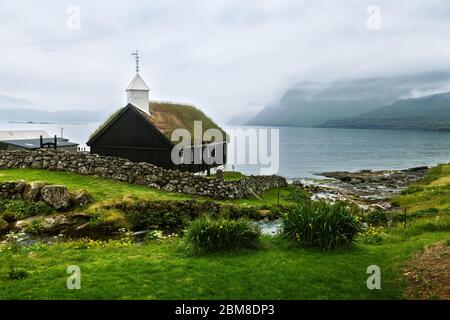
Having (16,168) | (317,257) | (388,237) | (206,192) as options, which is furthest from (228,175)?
(317,257)

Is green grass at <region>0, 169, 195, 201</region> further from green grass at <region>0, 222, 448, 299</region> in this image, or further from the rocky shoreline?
the rocky shoreline

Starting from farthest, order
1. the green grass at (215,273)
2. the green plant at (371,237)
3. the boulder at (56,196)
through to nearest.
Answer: the boulder at (56,196)
the green plant at (371,237)
the green grass at (215,273)

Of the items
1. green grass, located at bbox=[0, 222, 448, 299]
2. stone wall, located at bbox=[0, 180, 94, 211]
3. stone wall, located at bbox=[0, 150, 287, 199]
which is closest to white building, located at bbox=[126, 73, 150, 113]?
stone wall, located at bbox=[0, 150, 287, 199]

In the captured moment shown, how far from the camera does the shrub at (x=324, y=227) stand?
42.0 ft

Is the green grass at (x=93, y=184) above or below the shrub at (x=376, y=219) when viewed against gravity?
above

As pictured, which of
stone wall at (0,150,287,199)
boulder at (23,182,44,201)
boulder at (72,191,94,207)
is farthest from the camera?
stone wall at (0,150,287,199)

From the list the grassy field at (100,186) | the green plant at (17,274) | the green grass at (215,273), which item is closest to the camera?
the green grass at (215,273)

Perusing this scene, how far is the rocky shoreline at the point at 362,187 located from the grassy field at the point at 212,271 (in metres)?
23.7

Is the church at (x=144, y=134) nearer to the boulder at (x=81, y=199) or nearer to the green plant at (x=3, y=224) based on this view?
the boulder at (x=81, y=199)

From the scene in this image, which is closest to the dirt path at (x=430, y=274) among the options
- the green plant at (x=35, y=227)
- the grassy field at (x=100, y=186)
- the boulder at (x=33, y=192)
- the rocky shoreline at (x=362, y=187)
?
the grassy field at (x=100, y=186)

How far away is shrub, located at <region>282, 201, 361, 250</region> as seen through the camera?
504 inches

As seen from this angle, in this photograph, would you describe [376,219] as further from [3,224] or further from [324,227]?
[3,224]

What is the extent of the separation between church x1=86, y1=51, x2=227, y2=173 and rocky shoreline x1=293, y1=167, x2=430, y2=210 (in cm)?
1364
